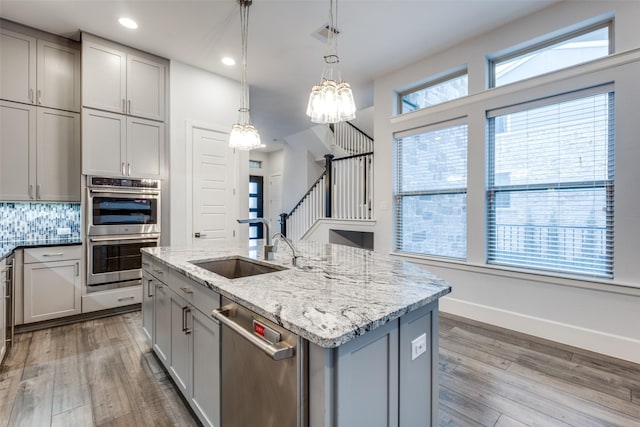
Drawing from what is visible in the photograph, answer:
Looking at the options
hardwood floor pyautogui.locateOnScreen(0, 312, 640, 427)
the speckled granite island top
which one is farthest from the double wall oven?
the speckled granite island top

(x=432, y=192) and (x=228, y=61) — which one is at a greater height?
(x=228, y=61)

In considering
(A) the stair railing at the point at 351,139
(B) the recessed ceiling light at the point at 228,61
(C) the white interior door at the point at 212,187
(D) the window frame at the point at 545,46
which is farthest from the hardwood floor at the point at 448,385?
(A) the stair railing at the point at 351,139

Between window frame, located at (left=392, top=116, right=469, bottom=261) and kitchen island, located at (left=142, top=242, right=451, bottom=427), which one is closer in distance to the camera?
kitchen island, located at (left=142, top=242, right=451, bottom=427)

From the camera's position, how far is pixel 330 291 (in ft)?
4.27

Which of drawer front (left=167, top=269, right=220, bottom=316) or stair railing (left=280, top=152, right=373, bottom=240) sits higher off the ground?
stair railing (left=280, top=152, right=373, bottom=240)

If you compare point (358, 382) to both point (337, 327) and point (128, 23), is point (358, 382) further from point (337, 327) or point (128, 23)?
point (128, 23)

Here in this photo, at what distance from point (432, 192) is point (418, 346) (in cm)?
284

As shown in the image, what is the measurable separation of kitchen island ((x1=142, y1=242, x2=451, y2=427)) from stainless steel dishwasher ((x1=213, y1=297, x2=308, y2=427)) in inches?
0.7

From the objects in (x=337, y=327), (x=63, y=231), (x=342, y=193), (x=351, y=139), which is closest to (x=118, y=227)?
(x=63, y=231)

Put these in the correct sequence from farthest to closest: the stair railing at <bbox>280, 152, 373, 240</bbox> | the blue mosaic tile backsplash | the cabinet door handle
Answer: the stair railing at <bbox>280, 152, 373, 240</bbox> → the blue mosaic tile backsplash → the cabinet door handle

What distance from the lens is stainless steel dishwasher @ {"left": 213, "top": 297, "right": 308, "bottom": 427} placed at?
960 mm

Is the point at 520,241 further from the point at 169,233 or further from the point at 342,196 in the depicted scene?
the point at 169,233

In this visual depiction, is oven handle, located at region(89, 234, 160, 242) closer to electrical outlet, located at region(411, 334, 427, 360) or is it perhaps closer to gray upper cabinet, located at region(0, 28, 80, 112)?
gray upper cabinet, located at region(0, 28, 80, 112)

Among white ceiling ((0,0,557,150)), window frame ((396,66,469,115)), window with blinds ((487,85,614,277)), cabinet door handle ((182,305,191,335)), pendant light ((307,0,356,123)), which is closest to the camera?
cabinet door handle ((182,305,191,335))
